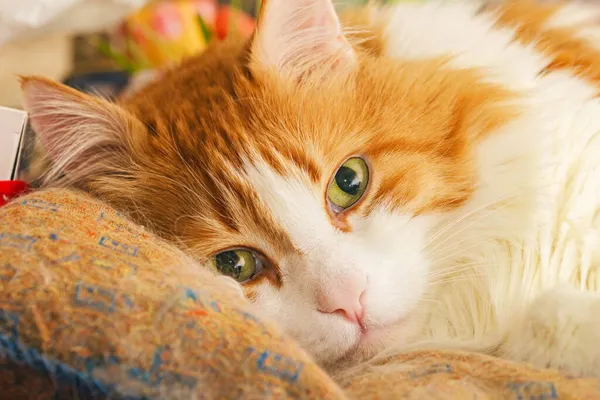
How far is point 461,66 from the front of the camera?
54.2 inches

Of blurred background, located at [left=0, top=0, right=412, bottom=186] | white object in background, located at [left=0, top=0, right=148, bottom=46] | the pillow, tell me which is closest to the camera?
the pillow

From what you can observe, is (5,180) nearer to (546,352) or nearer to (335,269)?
(335,269)

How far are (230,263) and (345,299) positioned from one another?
256mm

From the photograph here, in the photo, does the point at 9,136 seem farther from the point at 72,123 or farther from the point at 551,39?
the point at 551,39

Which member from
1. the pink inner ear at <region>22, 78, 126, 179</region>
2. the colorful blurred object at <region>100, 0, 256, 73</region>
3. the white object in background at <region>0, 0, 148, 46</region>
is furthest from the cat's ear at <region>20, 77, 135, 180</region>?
the colorful blurred object at <region>100, 0, 256, 73</region>

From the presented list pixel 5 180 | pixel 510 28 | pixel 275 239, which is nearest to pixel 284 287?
pixel 275 239

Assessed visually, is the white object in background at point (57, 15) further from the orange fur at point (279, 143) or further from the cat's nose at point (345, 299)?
the cat's nose at point (345, 299)

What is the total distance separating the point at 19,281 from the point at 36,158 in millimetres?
736

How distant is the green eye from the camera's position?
1.16 m

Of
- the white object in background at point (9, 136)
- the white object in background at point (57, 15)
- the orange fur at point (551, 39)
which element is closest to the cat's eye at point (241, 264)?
the white object in background at point (9, 136)

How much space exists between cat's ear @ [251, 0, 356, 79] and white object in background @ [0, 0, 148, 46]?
1.07 meters

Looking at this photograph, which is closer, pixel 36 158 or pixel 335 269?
pixel 335 269

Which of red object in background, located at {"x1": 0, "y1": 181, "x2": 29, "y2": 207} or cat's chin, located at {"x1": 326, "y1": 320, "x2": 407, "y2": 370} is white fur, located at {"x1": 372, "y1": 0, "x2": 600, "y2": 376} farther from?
red object in background, located at {"x1": 0, "y1": 181, "x2": 29, "y2": 207}

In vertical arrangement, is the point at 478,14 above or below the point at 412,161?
above
